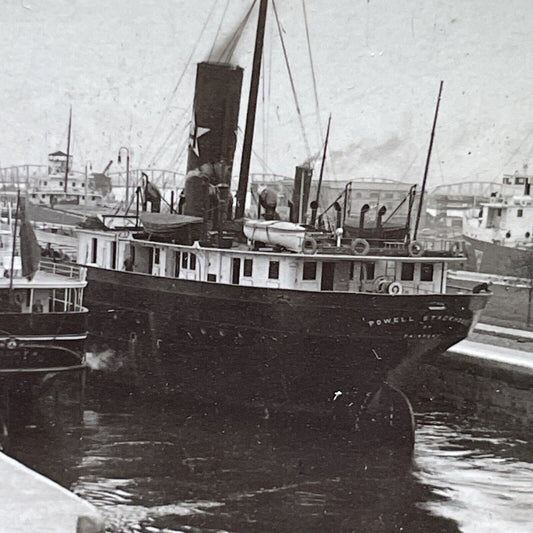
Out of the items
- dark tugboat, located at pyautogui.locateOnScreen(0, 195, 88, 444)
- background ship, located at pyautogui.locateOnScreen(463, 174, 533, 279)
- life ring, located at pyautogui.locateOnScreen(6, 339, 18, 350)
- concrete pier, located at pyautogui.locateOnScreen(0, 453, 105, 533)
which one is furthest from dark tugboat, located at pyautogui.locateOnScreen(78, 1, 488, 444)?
background ship, located at pyautogui.locateOnScreen(463, 174, 533, 279)

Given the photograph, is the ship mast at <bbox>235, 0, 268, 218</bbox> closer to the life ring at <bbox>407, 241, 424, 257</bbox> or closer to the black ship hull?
the black ship hull

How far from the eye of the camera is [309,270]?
2353cm

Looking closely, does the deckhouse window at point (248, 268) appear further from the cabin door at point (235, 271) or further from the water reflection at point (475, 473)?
the water reflection at point (475, 473)

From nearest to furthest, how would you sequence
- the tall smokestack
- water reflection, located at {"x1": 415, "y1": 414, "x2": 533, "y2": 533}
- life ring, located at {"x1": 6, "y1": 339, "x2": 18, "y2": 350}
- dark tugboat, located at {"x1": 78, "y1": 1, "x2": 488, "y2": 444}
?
water reflection, located at {"x1": 415, "y1": 414, "x2": 533, "y2": 533}
life ring, located at {"x1": 6, "y1": 339, "x2": 18, "y2": 350}
dark tugboat, located at {"x1": 78, "y1": 1, "x2": 488, "y2": 444}
the tall smokestack

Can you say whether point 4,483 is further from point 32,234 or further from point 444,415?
point 444,415

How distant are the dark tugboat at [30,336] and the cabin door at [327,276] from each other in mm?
6044

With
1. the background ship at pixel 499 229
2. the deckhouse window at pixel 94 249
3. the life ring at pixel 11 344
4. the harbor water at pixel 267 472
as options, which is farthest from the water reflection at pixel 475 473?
the background ship at pixel 499 229

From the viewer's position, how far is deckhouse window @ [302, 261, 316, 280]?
2348 cm

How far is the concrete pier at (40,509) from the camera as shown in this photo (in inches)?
478

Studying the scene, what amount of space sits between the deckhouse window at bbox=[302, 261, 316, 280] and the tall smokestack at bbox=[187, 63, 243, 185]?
6338 mm

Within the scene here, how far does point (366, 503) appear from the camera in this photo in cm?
1788

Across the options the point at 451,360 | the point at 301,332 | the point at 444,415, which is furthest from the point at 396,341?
the point at 451,360

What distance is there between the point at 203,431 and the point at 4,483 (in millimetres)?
8438

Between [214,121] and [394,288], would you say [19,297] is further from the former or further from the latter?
[214,121]
